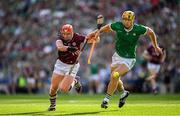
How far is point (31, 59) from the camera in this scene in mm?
33969

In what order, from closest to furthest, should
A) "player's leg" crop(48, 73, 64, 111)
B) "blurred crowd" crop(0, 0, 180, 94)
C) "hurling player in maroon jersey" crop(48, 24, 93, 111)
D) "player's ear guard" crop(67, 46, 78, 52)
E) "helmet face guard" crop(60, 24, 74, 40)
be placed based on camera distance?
"player's ear guard" crop(67, 46, 78, 52) → "helmet face guard" crop(60, 24, 74, 40) → "hurling player in maroon jersey" crop(48, 24, 93, 111) → "player's leg" crop(48, 73, 64, 111) → "blurred crowd" crop(0, 0, 180, 94)

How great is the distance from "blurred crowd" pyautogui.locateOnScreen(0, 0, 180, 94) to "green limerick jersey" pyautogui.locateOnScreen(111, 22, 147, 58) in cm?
1375

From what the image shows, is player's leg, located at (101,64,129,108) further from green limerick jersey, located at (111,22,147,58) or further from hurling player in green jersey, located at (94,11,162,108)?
green limerick jersey, located at (111,22,147,58)

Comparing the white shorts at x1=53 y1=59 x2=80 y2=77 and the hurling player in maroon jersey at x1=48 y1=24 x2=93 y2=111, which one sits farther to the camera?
the white shorts at x1=53 y1=59 x2=80 y2=77

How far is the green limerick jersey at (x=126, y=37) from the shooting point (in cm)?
1747

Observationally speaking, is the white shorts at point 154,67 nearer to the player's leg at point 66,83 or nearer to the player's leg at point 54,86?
the player's leg at point 66,83

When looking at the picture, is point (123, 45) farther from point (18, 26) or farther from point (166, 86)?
point (18, 26)

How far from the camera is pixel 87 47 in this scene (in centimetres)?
3284

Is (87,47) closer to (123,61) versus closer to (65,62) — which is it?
(65,62)

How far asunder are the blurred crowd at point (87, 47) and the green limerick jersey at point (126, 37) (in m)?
13.8

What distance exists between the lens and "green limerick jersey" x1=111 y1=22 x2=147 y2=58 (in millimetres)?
17469

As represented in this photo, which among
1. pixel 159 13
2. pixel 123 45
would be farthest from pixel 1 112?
pixel 159 13

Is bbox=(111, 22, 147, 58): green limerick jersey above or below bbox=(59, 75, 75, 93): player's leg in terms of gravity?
above

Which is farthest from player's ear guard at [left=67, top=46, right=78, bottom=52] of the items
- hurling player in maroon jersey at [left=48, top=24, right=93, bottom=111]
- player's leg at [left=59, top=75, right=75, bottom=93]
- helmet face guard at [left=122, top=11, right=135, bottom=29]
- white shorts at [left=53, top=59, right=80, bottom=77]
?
helmet face guard at [left=122, top=11, right=135, bottom=29]
